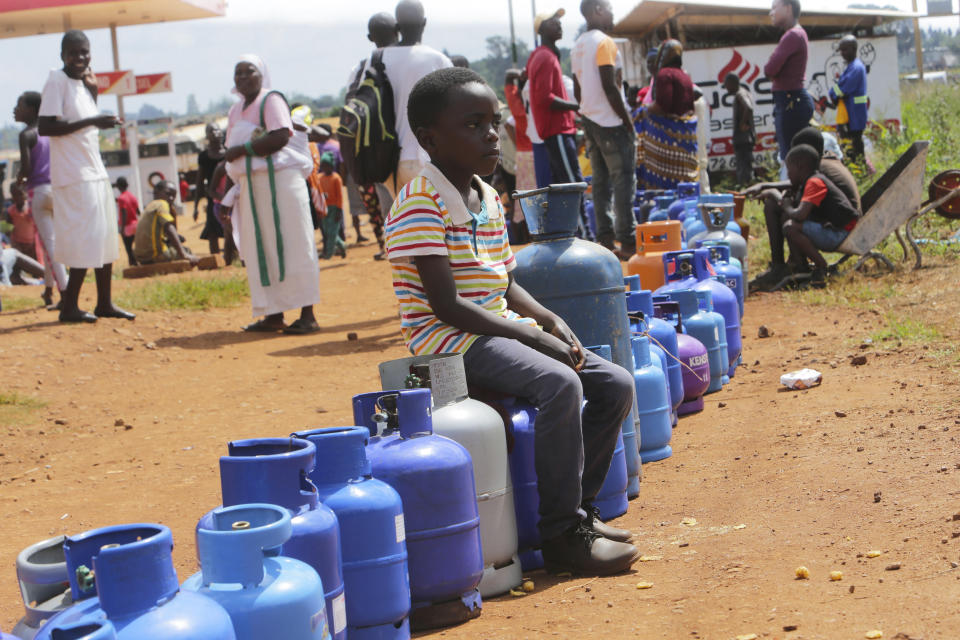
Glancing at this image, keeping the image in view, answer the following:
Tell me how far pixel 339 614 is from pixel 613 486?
1.67m

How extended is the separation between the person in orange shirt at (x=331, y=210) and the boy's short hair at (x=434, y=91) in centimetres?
1162

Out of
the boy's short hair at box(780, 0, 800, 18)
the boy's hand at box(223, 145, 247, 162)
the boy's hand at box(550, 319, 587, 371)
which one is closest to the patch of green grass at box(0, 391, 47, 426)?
the boy's hand at box(223, 145, 247, 162)

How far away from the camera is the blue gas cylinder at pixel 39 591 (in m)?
2.23

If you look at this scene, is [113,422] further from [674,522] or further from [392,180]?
[674,522]

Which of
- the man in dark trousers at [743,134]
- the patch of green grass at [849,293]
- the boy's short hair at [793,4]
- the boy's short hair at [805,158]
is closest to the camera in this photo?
the patch of green grass at [849,293]

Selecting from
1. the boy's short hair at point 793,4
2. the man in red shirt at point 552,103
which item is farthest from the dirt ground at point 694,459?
the boy's short hair at point 793,4

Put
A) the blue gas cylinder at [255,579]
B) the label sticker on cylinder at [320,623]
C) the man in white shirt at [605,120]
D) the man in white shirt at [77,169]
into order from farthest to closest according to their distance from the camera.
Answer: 1. the man in white shirt at [605,120]
2. the man in white shirt at [77,169]
3. the label sticker on cylinder at [320,623]
4. the blue gas cylinder at [255,579]

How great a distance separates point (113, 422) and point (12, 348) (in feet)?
6.50

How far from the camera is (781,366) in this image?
6.73 meters

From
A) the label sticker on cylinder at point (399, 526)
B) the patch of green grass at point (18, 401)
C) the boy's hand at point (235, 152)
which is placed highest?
the boy's hand at point (235, 152)

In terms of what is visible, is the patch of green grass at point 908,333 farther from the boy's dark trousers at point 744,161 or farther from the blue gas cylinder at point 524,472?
the boy's dark trousers at point 744,161

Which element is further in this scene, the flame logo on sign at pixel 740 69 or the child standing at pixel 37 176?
the flame logo on sign at pixel 740 69

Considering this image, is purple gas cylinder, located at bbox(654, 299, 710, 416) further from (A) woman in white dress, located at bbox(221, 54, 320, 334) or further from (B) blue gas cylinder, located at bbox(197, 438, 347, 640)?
(A) woman in white dress, located at bbox(221, 54, 320, 334)

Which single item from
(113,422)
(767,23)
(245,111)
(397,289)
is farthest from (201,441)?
(767,23)
